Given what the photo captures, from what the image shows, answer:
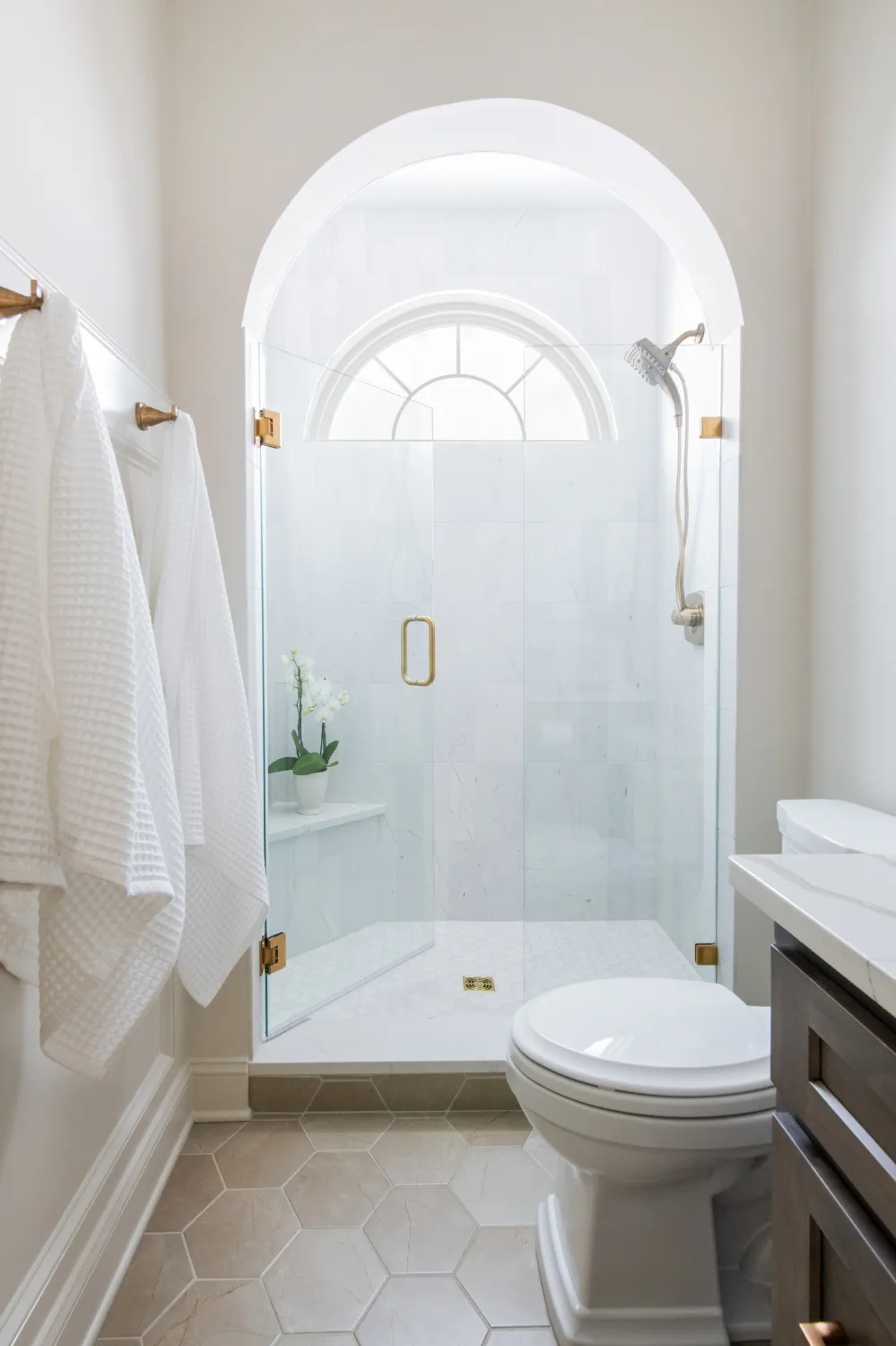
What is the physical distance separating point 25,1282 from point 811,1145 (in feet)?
3.41

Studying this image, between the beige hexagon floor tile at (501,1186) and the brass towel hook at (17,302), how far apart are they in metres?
1.68

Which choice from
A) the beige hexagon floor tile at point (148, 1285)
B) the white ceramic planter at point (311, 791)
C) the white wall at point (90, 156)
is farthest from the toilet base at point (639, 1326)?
the white wall at point (90, 156)

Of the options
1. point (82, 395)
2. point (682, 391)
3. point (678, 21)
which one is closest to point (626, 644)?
point (682, 391)

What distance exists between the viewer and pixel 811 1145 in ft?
2.61

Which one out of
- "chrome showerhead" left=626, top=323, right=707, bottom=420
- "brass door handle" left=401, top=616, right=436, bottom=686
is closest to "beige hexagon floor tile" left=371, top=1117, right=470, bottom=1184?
"brass door handle" left=401, top=616, right=436, bottom=686

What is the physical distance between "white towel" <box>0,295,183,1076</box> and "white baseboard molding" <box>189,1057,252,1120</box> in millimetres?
978

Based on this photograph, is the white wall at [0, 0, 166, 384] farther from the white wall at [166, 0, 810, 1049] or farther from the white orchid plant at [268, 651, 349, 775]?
the white orchid plant at [268, 651, 349, 775]

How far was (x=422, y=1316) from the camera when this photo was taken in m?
1.40

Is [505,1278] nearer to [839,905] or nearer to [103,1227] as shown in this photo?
[103,1227]

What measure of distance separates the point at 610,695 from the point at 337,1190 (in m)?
1.31

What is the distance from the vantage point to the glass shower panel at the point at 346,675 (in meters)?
2.24

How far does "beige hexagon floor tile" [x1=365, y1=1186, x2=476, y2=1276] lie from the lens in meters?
1.53

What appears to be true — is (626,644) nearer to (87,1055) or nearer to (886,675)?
(886,675)

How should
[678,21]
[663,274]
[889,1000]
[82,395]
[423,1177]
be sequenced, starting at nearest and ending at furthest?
[889,1000] < [82,395] < [423,1177] < [678,21] < [663,274]
